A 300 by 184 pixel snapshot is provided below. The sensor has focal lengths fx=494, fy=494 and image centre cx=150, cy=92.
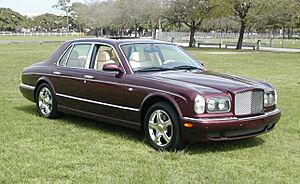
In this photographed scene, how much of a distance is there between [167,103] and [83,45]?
8.15 feet

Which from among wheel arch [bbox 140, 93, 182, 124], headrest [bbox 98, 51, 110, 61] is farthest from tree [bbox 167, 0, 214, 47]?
wheel arch [bbox 140, 93, 182, 124]

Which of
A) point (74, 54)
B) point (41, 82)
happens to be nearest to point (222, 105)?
point (74, 54)

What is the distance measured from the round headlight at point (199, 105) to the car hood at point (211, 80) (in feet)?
1.07

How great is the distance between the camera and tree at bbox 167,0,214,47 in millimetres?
49344

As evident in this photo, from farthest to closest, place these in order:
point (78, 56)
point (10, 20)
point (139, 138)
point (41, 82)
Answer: point (10, 20), point (41, 82), point (78, 56), point (139, 138)

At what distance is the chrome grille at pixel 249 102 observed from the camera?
6406 millimetres

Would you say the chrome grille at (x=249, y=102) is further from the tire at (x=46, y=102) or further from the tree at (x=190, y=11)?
the tree at (x=190, y=11)

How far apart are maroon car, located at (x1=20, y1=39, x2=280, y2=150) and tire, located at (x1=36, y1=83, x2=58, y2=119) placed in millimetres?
18

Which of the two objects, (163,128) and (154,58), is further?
(154,58)

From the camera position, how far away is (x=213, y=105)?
6266 mm

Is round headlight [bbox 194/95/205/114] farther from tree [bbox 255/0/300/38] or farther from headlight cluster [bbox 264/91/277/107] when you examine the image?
tree [bbox 255/0/300/38]

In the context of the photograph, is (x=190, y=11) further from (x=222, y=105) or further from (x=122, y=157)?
(x=122, y=157)

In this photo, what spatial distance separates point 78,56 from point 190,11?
42.8m

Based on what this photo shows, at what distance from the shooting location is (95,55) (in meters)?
8.05
